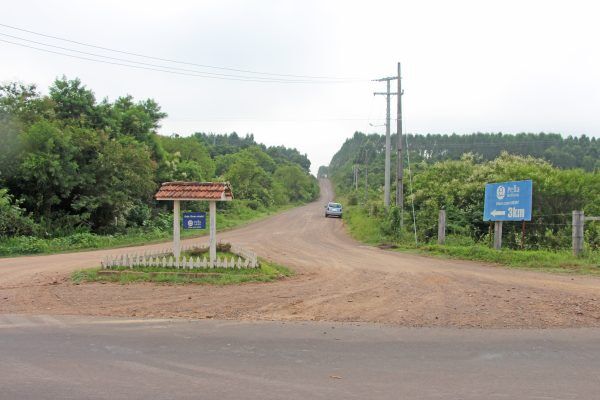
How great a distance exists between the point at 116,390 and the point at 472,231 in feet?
58.4

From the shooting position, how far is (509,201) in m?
16.1

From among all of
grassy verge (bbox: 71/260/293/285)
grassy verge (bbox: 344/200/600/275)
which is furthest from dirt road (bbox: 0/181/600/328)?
grassy verge (bbox: 344/200/600/275)

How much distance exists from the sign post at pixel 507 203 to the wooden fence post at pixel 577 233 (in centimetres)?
136

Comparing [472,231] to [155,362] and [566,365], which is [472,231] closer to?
[566,365]

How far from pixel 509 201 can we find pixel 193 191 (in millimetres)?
10259

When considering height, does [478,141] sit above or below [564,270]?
above

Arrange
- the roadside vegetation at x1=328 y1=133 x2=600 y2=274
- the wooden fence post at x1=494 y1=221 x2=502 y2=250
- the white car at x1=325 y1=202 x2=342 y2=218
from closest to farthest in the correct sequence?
1. the roadside vegetation at x1=328 y1=133 x2=600 y2=274
2. the wooden fence post at x1=494 y1=221 x2=502 y2=250
3. the white car at x1=325 y1=202 x2=342 y2=218

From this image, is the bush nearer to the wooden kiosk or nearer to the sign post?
the wooden kiosk

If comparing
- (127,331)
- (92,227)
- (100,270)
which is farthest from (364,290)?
(92,227)

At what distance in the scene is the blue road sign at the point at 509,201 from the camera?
612 inches

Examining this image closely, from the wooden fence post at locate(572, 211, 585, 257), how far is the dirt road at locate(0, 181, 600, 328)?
2.70 m

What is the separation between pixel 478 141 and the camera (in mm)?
98188

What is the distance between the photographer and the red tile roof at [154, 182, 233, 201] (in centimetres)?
1230

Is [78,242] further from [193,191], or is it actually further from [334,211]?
[334,211]
